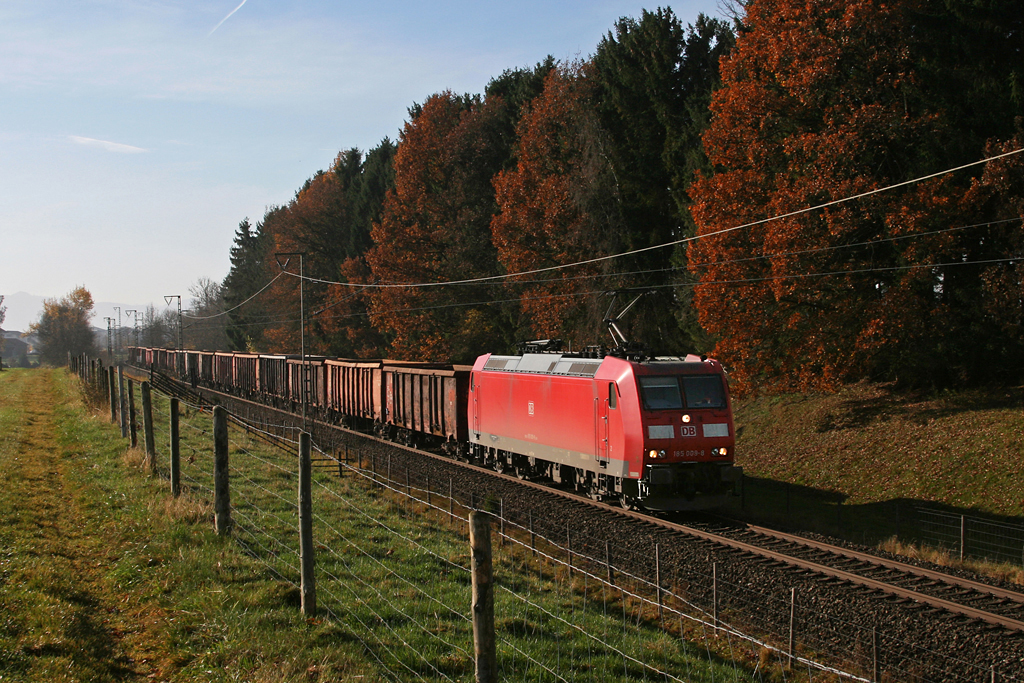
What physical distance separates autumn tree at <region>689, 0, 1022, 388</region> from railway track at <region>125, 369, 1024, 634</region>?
9.06 metres

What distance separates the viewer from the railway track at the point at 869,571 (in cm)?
986

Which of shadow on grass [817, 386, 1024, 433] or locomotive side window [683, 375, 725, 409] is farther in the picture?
shadow on grass [817, 386, 1024, 433]

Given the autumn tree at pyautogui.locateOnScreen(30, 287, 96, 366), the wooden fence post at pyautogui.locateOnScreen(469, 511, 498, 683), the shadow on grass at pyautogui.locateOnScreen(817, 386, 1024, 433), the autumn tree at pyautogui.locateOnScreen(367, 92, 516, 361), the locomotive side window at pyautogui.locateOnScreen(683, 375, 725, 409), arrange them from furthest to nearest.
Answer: the autumn tree at pyautogui.locateOnScreen(30, 287, 96, 366)
the autumn tree at pyautogui.locateOnScreen(367, 92, 516, 361)
the shadow on grass at pyautogui.locateOnScreen(817, 386, 1024, 433)
the locomotive side window at pyautogui.locateOnScreen(683, 375, 725, 409)
the wooden fence post at pyautogui.locateOnScreen(469, 511, 498, 683)

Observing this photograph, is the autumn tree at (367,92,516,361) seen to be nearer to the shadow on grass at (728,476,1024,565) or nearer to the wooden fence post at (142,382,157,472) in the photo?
the shadow on grass at (728,476,1024,565)

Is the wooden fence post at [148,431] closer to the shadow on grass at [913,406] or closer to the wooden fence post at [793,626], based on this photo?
the wooden fence post at [793,626]

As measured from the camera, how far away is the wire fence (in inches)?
277

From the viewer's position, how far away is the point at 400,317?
1752 inches

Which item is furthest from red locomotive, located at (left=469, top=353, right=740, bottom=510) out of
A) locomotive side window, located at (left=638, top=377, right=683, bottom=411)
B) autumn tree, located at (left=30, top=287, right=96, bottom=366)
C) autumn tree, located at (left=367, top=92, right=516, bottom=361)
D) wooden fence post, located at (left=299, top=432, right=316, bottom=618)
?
autumn tree, located at (left=30, top=287, right=96, bottom=366)

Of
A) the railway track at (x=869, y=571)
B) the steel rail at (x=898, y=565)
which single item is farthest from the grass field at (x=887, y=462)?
the railway track at (x=869, y=571)

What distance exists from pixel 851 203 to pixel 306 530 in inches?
722

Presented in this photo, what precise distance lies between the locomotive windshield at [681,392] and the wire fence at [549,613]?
2880mm

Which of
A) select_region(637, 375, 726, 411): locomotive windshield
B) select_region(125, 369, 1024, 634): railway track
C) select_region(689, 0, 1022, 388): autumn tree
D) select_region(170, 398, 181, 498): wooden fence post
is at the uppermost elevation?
select_region(689, 0, 1022, 388): autumn tree

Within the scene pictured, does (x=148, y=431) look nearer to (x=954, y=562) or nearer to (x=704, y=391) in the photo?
(x=704, y=391)

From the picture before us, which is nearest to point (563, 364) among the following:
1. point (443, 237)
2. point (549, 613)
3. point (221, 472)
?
point (221, 472)
